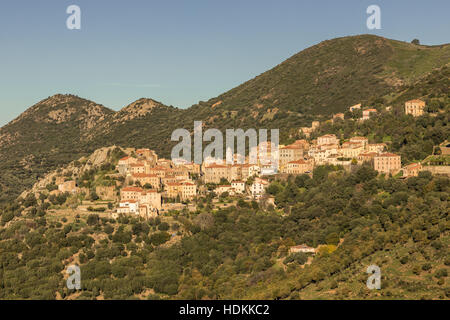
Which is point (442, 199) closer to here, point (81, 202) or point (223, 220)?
point (223, 220)

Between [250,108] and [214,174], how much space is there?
2397 inches

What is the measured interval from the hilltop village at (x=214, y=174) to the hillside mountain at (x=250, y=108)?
1557 centimetres

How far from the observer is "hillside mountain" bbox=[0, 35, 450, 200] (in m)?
110

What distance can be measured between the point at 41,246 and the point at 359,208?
1125 inches

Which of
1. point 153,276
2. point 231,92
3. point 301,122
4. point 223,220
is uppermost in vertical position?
point 231,92

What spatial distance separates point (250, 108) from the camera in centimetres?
12694

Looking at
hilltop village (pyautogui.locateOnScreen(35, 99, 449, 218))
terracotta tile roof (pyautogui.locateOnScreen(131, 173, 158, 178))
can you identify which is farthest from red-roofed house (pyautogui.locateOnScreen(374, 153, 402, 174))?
terracotta tile roof (pyautogui.locateOnScreen(131, 173, 158, 178))

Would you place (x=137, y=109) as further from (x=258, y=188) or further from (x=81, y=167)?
(x=258, y=188)

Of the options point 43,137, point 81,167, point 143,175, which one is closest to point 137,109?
point 43,137

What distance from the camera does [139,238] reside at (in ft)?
175

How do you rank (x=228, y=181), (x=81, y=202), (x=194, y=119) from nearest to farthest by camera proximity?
1. (x=81, y=202)
2. (x=228, y=181)
3. (x=194, y=119)

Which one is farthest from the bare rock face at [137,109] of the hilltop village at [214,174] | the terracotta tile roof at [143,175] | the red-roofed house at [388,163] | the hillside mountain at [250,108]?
the red-roofed house at [388,163]

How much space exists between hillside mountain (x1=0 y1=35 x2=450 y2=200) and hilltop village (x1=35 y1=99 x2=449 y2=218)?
15.6 metres
